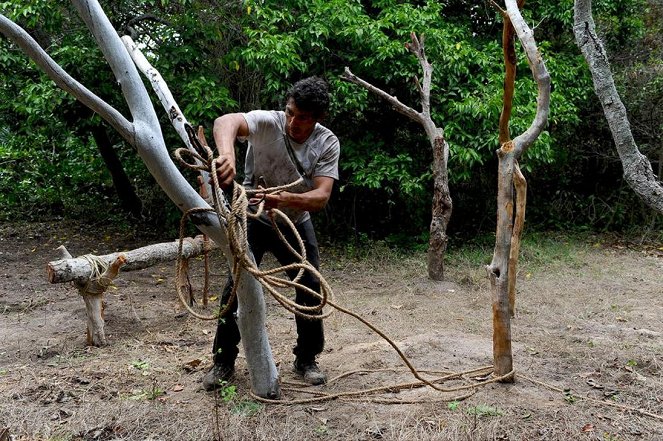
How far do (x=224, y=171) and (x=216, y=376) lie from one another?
1.34 metres

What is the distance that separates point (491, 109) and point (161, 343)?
4889mm

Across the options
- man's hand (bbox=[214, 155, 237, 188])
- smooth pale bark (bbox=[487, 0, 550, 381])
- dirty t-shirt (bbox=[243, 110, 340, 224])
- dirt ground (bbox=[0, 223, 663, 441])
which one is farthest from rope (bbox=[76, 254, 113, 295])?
smooth pale bark (bbox=[487, 0, 550, 381])

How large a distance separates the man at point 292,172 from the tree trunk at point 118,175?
255 inches

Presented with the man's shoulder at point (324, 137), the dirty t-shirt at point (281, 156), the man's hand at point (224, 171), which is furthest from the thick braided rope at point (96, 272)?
the man's hand at point (224, 171)

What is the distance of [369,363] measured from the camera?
12.5ft

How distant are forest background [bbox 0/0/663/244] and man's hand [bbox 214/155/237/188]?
4496 mm

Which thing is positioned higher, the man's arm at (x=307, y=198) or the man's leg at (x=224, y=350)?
the man's arm at (x=307, y=198)

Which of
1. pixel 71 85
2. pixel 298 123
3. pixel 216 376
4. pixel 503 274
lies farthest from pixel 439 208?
pixel 71 85

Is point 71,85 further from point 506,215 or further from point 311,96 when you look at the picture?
point 506,215

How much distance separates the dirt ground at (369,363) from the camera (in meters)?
2.90

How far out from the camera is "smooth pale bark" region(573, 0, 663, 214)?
275 centimetres

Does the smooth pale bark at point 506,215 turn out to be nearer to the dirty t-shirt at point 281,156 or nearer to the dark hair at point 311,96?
the dirty t-shirt at point 281,156

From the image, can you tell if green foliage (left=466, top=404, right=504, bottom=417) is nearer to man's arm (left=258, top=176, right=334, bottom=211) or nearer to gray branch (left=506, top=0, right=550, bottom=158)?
man's arm (left=258, top=176, right=334, bottom=211)

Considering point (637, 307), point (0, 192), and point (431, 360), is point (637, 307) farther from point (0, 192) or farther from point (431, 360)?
point (0, 192)
